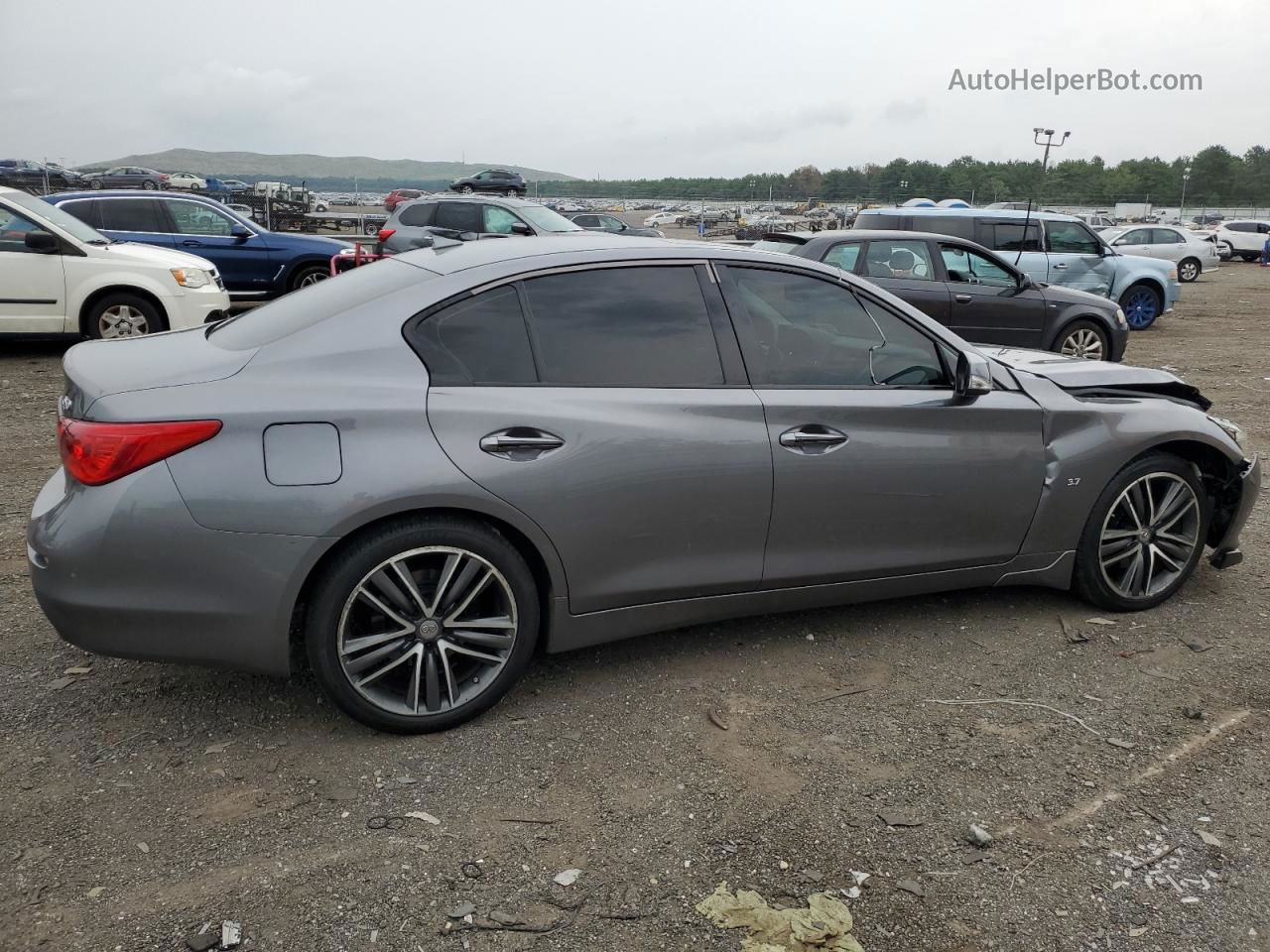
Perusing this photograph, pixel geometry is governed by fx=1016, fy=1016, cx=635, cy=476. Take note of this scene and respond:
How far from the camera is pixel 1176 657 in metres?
4.03

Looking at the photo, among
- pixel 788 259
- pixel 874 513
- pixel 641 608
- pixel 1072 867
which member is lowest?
pixel 1072 867

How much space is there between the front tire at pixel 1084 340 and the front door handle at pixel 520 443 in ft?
29.4

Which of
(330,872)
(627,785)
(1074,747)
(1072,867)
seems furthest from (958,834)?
(330,872)

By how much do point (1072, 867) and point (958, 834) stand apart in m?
Answer: 0.30

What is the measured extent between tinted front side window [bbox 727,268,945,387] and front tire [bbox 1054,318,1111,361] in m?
7.65

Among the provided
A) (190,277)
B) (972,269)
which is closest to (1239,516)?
Result: (972,269)

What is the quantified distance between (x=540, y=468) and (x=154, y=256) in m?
8.41

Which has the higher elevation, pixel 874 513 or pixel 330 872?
pixel 874 513

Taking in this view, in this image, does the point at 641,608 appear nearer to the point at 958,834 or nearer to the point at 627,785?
the point at 627,785

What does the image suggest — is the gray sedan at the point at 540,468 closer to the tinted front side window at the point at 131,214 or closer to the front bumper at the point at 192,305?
the front bumper at the point at 192,305

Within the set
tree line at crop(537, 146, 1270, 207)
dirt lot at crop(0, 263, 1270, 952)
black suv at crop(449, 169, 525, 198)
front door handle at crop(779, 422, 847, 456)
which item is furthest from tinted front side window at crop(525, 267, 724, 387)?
tree line at crop(537, 146, 1270, 207)

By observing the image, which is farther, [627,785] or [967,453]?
[967,453]

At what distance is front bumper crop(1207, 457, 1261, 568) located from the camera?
14.6 ft

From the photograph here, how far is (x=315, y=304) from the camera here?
353cm
